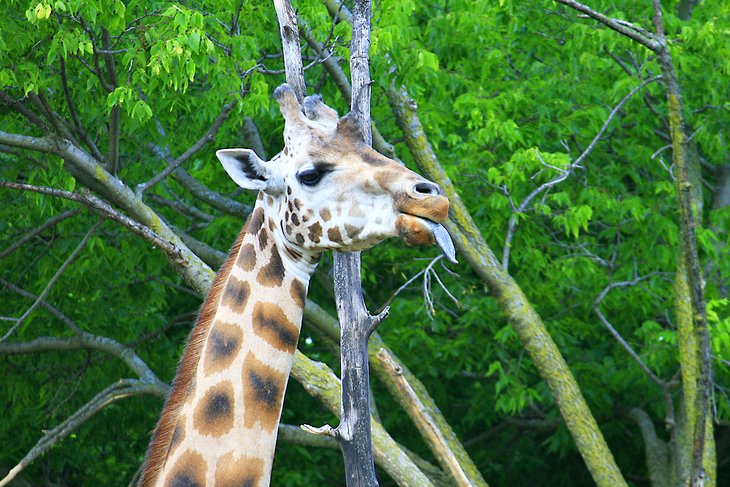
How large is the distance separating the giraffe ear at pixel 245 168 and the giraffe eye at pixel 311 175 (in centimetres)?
17

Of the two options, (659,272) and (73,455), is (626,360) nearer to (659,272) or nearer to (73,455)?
(659,272)

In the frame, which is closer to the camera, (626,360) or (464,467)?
(464,467)

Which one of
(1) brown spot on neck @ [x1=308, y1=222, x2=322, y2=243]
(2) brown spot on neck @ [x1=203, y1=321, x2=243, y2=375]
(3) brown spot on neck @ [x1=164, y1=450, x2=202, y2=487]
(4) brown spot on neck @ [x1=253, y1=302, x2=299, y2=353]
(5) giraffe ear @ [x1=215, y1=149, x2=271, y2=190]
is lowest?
(3) brown spot on neck @ [x1=164, y1=450, x2=202, y2=487]

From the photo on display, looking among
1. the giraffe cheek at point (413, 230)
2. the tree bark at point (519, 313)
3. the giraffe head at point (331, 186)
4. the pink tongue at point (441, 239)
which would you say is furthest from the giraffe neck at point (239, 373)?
the tree bark at point (519, 313)

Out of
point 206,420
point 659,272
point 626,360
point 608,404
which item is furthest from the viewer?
point 608,404

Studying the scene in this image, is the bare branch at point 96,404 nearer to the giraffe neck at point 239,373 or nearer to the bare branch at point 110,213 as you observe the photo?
the bare branch at point 110,213

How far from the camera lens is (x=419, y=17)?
1178cm

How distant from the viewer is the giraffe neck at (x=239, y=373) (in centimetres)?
Result: 420

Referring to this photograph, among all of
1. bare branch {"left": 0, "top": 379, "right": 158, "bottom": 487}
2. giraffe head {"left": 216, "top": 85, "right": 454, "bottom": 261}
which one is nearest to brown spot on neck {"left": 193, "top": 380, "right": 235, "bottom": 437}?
giraffe head {"left": 216, "top": 85, "right": 454, "bottom": 261}

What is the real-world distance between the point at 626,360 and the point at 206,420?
26.0 feet

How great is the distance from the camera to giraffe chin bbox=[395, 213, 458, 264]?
394 centimetres

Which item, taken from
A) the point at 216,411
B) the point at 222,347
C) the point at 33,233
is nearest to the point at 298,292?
the point at 222,347

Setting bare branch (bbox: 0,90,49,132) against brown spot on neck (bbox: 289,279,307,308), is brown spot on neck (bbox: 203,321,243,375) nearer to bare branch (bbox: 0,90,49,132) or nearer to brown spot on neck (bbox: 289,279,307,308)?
brown spot on neck (bbox: 289,279,307,308)

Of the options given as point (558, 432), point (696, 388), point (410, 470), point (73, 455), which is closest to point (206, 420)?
point (410, 470)
